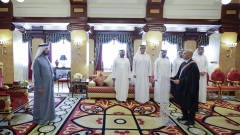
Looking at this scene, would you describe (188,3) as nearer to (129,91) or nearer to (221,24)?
(221,24)

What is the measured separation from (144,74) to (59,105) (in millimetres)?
2806

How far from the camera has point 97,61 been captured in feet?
35.4

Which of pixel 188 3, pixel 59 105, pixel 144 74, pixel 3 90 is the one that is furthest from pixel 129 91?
pixel 188 3

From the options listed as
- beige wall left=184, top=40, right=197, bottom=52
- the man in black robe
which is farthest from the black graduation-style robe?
beige wall left=184, top=40, right=197, bottom=52

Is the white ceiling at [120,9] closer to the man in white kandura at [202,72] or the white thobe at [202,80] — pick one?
the man in white kandura at [202,72]

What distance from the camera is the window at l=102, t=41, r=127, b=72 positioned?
1098 centimetres

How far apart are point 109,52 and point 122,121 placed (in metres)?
7.44

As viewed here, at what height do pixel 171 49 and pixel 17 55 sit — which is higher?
pixel 171 49

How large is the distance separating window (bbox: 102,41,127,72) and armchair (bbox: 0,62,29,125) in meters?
6.76

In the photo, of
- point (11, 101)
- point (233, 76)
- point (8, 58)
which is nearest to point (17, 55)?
point (8, 58)

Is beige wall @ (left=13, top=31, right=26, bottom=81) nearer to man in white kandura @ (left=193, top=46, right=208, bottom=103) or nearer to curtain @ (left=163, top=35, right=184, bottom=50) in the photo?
man in white kandura @ (left=193, top=46, right=208, bottom=103)

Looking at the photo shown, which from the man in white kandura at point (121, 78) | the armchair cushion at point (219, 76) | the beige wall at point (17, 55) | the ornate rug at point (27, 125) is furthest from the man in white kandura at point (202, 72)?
the beige wall at point (17, 55)

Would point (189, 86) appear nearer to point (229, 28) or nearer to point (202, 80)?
point (202, 80)

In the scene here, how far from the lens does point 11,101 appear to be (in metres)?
4.04
